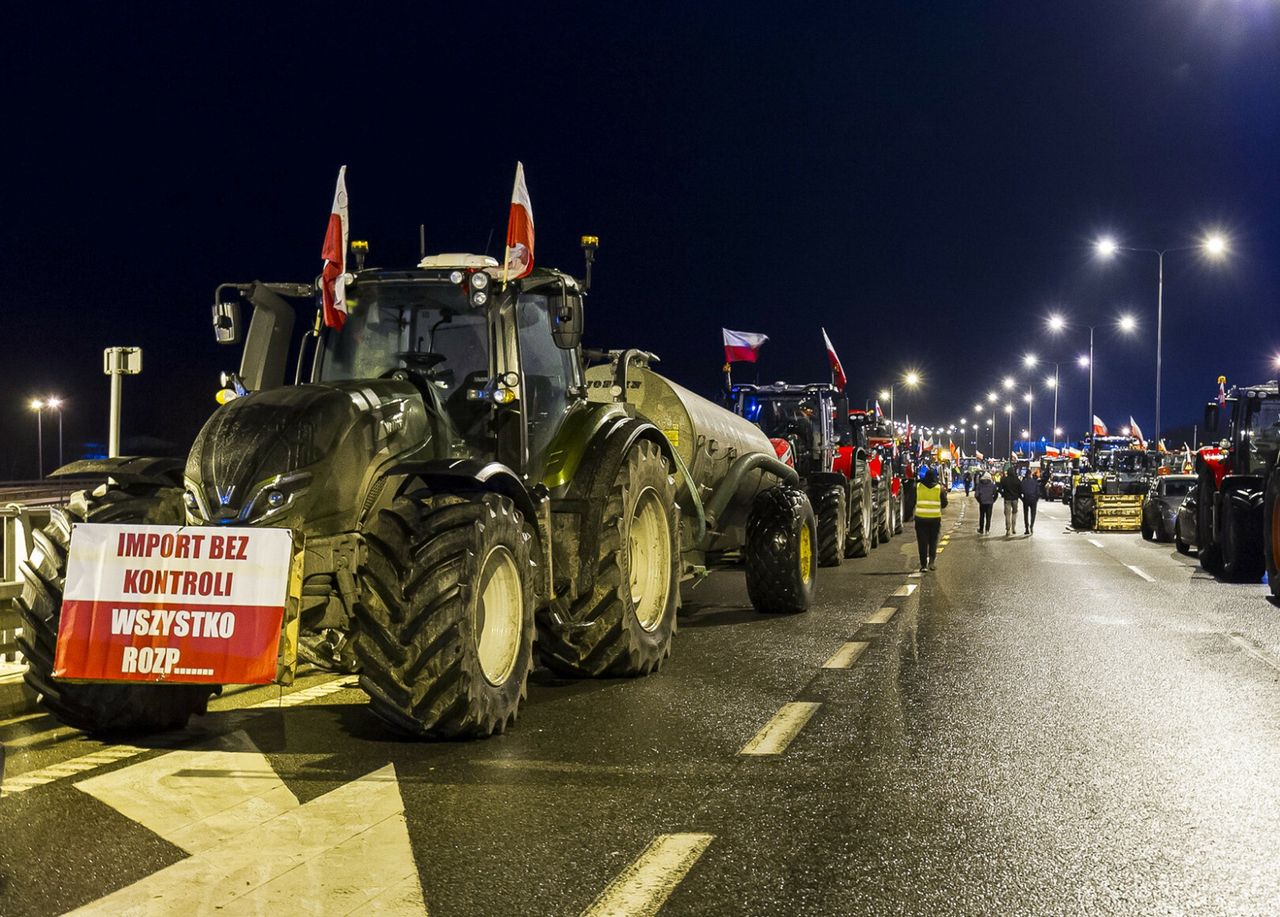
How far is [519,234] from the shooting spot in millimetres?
8484

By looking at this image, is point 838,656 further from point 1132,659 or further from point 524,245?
point 524,245

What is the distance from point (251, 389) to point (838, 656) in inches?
195

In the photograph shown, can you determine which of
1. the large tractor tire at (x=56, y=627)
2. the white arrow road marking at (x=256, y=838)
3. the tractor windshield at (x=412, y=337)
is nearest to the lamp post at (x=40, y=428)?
the tractor windshield at (x=412, y=337)

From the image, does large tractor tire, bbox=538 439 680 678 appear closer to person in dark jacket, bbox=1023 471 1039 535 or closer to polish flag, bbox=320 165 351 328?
polish flag, bbox=320 165 351 328

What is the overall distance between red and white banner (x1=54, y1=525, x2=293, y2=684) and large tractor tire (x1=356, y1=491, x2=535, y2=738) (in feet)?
1.63

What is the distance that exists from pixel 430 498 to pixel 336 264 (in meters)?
2.08

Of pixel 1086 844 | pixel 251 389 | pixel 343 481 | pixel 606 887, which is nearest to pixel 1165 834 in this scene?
pixel 1086 844

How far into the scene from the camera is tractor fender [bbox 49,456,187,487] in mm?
7414

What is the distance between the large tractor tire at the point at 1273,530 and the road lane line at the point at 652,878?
40.1 feet

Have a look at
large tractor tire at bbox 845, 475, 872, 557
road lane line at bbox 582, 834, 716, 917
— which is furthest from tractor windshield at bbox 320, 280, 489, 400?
large tractor tire at bbox 845, 475, 872, 557

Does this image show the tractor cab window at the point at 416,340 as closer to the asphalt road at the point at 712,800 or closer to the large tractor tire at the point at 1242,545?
the asphalt road at the point at 712,800

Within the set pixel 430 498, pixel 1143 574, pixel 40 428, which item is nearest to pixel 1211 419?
pixel 1143 574

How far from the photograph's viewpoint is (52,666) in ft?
23.1

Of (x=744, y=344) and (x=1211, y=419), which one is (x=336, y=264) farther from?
(x=744, y=344)
